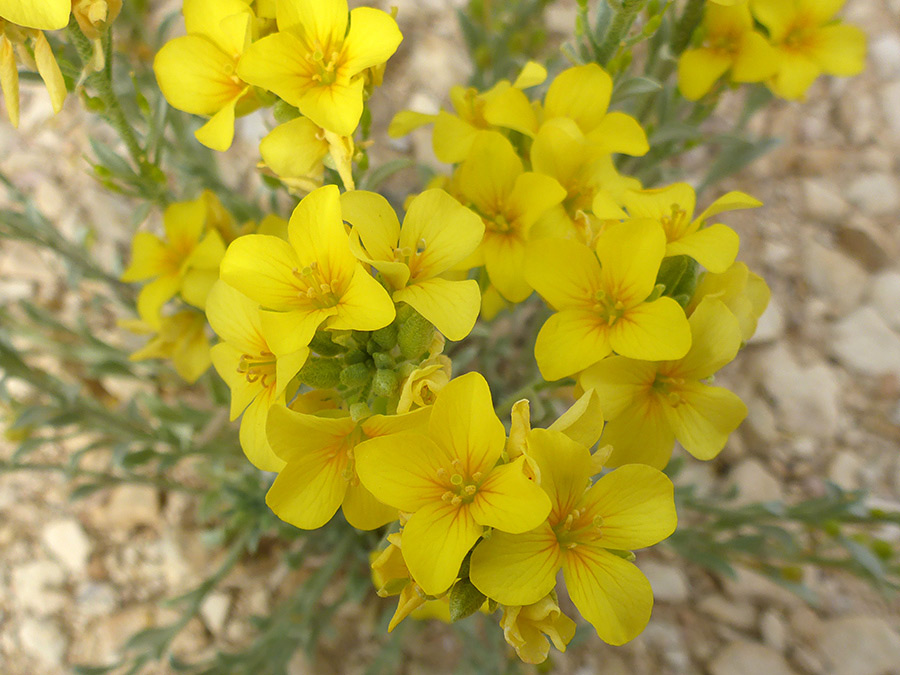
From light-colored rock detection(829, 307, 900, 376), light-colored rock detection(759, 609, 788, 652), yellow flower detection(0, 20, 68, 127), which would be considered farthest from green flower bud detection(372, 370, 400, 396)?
light-colored rock detection(829, 307, 900, 376)

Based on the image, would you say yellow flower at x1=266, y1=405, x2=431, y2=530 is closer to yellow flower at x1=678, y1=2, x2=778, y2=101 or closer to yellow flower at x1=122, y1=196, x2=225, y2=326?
yellow flower at x1=122, y1=196, x2=225, y2=326

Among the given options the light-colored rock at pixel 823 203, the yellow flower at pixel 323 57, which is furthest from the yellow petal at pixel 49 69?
the light-colored rock at pixel 823 203

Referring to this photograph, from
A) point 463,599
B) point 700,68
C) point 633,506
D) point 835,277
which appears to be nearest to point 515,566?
point 463,599

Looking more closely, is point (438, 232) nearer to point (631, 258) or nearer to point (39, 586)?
point (631, 258)

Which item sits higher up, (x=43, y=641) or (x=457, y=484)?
(x=457, y=484)

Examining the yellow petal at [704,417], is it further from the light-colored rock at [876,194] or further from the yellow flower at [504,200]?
the light-colored rock at [876,194]

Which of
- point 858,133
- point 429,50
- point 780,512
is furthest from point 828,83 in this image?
point 780,512
